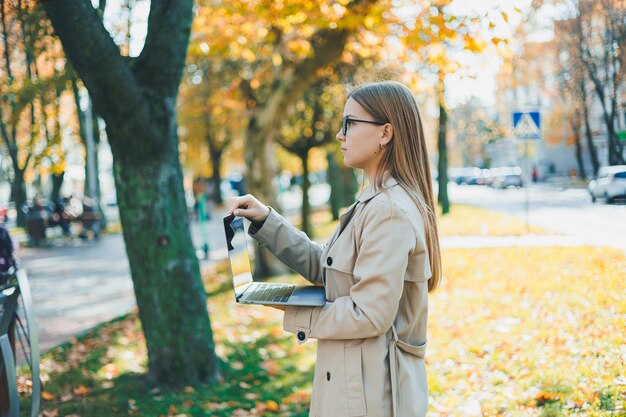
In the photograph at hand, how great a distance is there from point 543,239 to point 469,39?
2.55m

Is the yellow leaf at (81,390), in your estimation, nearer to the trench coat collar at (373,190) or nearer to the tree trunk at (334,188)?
the trench coat collar at (373,190)

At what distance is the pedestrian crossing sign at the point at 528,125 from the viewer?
17.4 ft

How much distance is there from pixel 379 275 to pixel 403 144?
0.55m

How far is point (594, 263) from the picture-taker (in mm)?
4121

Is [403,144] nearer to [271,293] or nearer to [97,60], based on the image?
[271,293]

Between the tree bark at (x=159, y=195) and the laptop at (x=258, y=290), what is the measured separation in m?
2.62

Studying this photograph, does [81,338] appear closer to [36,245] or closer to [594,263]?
[594,263]

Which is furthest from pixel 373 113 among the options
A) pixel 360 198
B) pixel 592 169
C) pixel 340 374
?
pixel 592 169

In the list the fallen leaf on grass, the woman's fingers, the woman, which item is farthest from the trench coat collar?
the fallen leaf on grass

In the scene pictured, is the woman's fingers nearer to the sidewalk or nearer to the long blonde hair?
the long blonde hair

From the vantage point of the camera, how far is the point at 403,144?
92.7 inches

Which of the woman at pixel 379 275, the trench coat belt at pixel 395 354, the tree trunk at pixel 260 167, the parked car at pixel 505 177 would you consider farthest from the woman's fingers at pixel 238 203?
the tree trunk at pixel 260 167

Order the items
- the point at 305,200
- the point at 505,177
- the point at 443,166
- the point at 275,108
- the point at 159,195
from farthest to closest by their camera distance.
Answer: the point at 443,166, the point at 305,200, the point at 275,108, the point at 505,177, the point at 159,195

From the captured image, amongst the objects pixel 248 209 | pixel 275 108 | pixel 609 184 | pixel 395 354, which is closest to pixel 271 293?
pixel 248 209
